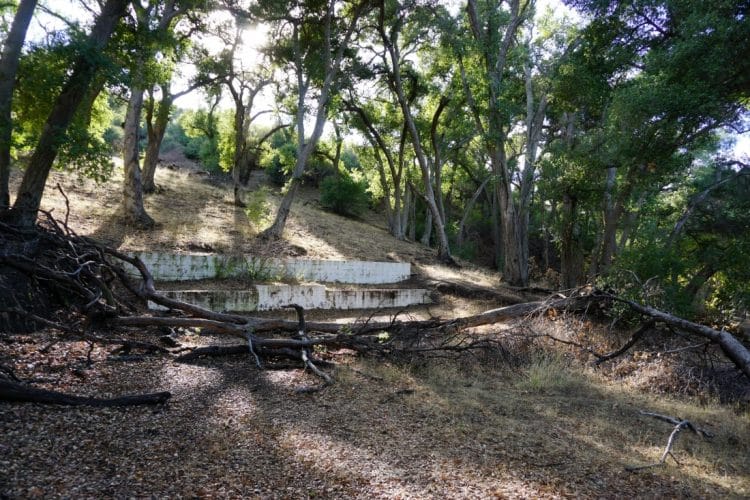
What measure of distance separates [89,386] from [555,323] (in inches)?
283

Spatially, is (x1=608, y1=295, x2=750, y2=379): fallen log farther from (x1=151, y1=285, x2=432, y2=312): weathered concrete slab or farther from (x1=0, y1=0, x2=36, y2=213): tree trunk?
(x1=0, y1=0, x2=36, y2=213): tree trunk

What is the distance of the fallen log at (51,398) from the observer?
11.2 feet

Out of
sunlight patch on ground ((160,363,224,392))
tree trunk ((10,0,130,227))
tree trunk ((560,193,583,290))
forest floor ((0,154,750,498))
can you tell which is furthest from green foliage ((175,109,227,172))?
forest floor ((0,154,750,498))

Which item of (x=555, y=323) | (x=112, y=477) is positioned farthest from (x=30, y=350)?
(x=555, y=323)

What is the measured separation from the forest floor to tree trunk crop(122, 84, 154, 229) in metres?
5.62

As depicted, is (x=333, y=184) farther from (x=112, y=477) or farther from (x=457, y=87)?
(x=112, y=477)

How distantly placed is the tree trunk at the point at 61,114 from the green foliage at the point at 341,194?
55.6 ft

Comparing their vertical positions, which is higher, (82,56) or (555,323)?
(82,56)

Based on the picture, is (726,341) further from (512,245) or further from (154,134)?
(154,134)

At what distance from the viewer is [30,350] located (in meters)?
4.67

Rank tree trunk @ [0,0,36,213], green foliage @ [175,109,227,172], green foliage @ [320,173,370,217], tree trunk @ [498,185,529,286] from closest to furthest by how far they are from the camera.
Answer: tree trunk @ [0,0,36,213]
tree trunk @ [498,185,529,286]
green foliage @ [175,109,227,172]
green foliage @ [320,173,370,217]

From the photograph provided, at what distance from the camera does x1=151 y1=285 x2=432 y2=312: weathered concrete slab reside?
8.38 m

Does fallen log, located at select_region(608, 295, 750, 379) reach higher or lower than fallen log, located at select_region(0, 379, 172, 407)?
higher

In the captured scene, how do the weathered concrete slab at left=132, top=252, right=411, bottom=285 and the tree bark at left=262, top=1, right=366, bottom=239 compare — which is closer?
the weathered concrete slab at left=132, top=252, right=411, bottom=285
